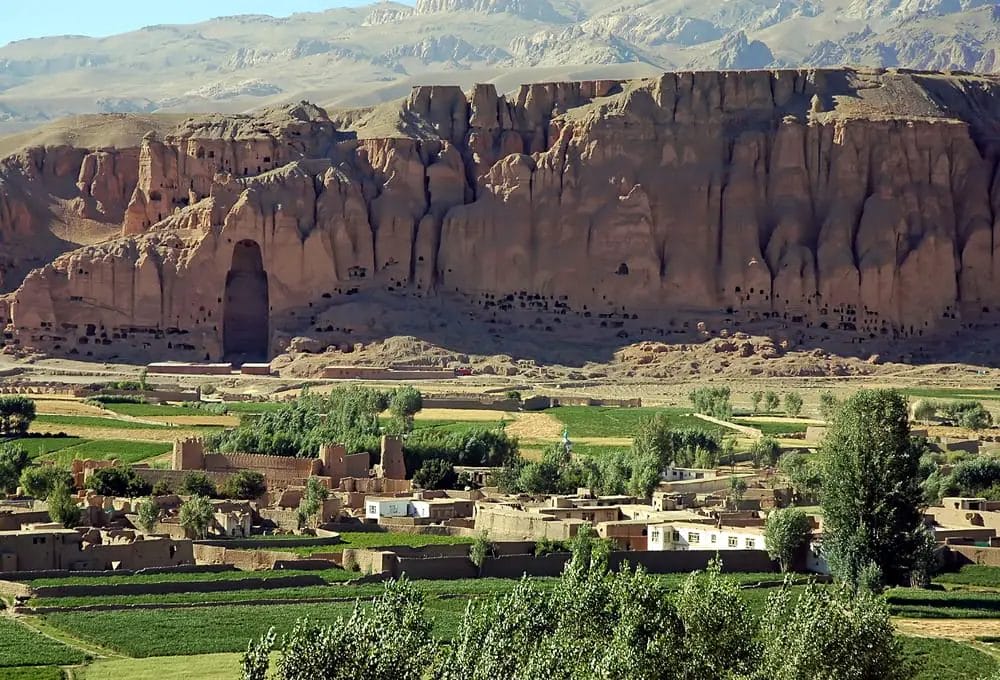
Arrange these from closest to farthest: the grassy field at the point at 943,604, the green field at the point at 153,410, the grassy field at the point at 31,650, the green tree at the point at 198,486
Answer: the grassy field at the point at 31,650 → the grassy field at the point at 943,604 → the green tree at the point at 198,486 → the green field at the point at 153,410

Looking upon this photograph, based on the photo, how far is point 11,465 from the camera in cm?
6888

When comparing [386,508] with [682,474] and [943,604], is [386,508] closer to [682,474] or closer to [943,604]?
[682,474]

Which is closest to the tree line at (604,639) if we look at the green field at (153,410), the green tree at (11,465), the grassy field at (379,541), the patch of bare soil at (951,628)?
the patch of bare soil at (951,628)

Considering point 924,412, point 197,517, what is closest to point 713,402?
point 924,412

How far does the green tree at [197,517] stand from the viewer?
56.6 meters

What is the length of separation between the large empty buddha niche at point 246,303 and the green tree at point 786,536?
62.8 meters

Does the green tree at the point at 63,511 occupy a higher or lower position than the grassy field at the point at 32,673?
higher

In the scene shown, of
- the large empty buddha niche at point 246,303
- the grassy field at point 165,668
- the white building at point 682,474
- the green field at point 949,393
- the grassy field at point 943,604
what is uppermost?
the large empty buddha niche at point 246,303

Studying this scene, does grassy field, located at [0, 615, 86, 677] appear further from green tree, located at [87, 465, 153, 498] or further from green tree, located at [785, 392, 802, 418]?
green tree, located at [785, 392, 802, 418]

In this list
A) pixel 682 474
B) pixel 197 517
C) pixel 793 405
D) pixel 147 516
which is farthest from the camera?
pixel 793 405

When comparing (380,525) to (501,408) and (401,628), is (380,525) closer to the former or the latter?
(401,628)

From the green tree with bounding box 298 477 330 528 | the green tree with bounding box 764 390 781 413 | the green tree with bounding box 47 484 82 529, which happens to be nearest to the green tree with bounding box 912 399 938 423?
the green tree with bounding box 764 390 781 413

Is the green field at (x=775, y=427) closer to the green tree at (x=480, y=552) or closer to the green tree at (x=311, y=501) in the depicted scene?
the green tree at (x=311, y=501)

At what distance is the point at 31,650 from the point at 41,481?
24.4m
